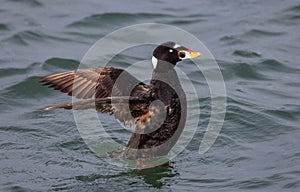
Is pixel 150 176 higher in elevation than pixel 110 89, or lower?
lower

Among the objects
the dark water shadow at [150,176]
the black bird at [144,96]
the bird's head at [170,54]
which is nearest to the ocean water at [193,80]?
the dark water shadow at [150,176]

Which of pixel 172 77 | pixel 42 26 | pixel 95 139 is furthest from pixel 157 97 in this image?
pixel 42 26

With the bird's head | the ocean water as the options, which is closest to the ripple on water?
the ocean water

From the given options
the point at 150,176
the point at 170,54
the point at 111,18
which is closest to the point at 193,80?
the point at 111,18

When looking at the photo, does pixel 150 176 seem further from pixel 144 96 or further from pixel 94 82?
pixel 94 82

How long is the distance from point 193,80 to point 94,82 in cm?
395

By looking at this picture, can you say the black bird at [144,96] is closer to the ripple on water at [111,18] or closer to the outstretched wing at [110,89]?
the outstretched wing at [110,89]

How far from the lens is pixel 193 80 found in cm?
1210

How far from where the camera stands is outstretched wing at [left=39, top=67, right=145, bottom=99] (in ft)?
26.6

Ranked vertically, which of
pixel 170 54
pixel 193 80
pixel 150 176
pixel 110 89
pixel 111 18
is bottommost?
pixel 150 176

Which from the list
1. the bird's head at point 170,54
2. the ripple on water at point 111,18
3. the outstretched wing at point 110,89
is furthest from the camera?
the ripple on water at point 111,18

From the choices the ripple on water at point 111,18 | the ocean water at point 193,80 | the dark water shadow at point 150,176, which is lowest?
the dark water shadow at point 150,176

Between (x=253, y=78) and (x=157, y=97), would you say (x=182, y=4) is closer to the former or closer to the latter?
(x=253, y=78)

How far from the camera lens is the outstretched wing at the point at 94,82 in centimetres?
812
